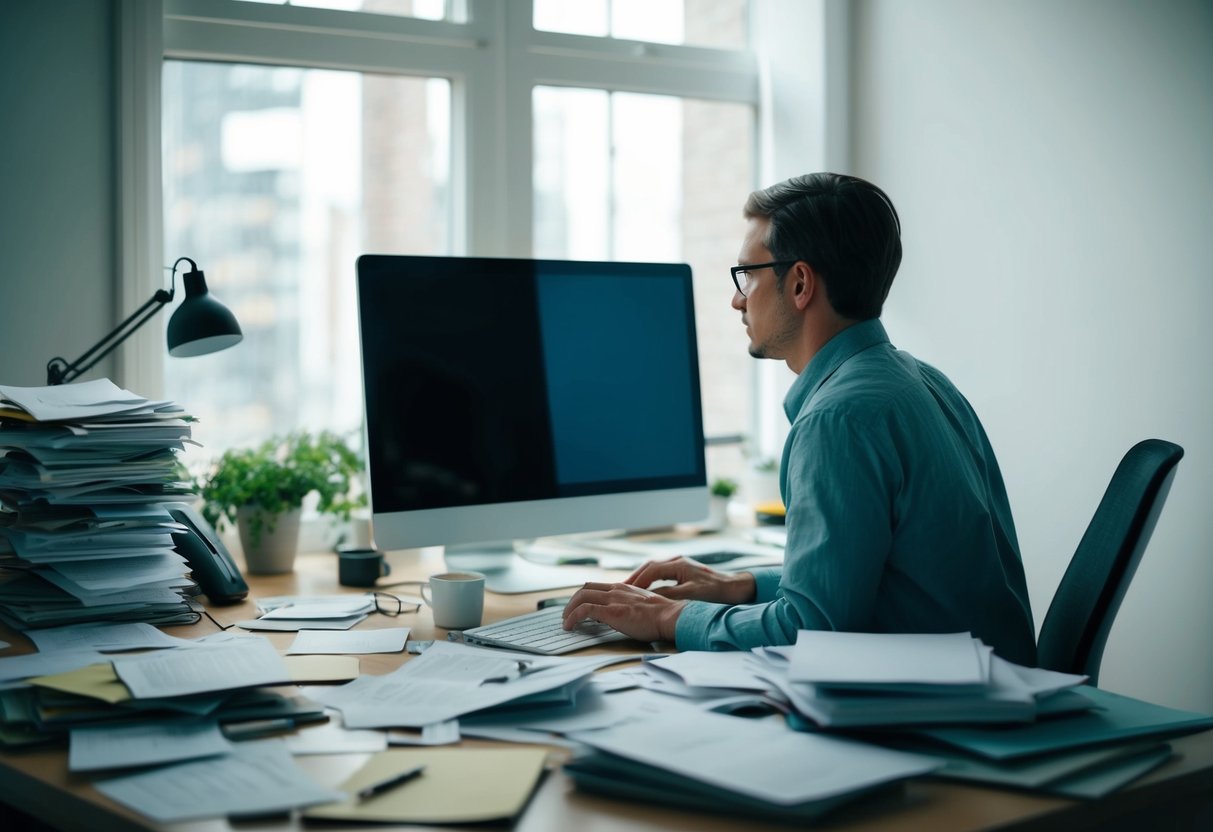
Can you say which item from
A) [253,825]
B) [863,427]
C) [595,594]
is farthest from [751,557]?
[253,825]

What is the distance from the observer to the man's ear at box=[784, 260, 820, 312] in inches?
63.2

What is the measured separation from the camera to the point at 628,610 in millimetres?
1523

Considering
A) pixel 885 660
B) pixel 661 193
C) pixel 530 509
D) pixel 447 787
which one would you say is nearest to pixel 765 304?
pixel 530 509

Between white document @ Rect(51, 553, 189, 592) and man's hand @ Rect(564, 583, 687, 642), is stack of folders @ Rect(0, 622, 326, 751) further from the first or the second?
man's hand @ Rect(564, 583, 687, 642)

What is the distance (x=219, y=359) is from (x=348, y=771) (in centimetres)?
153

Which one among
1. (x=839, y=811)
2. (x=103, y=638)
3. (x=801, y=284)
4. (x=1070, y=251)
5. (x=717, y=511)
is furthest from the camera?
(x=717, y=511)

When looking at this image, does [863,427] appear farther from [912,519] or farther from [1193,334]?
[1193,334]

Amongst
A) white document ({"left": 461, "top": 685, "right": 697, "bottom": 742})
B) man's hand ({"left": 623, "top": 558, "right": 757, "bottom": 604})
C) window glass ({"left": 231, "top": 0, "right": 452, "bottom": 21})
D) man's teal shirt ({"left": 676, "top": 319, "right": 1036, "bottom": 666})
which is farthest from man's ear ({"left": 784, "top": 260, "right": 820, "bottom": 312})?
window glass ({"left": 231, "top": 0, "right": 452, "bottom": 21})

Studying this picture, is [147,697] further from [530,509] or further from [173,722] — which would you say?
[530,509]

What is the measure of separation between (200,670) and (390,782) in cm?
36

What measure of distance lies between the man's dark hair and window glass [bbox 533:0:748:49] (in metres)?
1.24

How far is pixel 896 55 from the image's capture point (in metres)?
2.67

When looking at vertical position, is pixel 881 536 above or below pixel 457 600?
above

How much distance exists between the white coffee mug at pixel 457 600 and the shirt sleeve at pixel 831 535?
1.38ft
